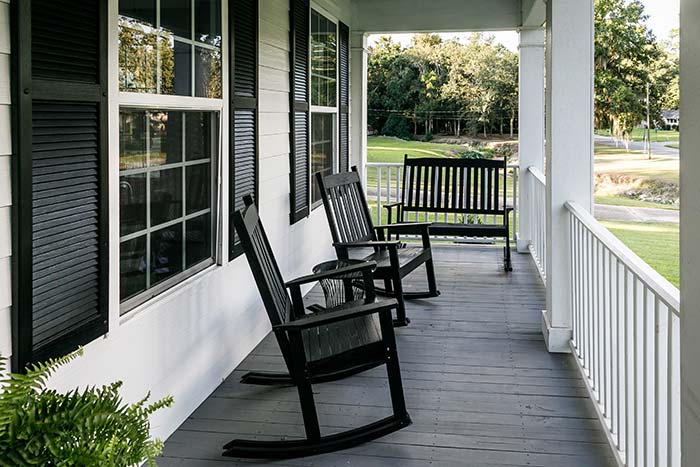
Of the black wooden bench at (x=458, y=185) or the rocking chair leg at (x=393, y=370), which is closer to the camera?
the rocking chair leg at (x=393, y=370)

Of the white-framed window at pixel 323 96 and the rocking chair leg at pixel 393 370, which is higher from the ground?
the white-framed window at pixel 323 96

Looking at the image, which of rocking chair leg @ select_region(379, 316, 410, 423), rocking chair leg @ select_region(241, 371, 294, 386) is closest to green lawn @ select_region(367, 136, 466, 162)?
rocking chair leg @ select_region(241, 371, 294, 386)

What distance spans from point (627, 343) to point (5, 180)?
2.15m

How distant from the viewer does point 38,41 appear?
7.08 ft

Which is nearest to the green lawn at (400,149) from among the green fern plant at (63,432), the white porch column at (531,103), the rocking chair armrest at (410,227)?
the white porch column at (531,103)

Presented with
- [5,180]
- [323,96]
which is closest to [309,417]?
[5,180]

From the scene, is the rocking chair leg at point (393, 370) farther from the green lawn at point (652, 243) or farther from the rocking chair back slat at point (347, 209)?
the rocking chair back slat at point (347, 209)

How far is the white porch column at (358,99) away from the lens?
8102 mm

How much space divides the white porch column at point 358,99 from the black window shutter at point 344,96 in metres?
0.19

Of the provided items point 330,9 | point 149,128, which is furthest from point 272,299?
point 330,9

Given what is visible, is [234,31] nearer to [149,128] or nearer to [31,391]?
[149,128]

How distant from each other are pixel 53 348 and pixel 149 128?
1.11m

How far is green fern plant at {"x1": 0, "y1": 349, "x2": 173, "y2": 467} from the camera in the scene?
1.52 meters

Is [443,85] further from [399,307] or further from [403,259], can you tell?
[399,307]
